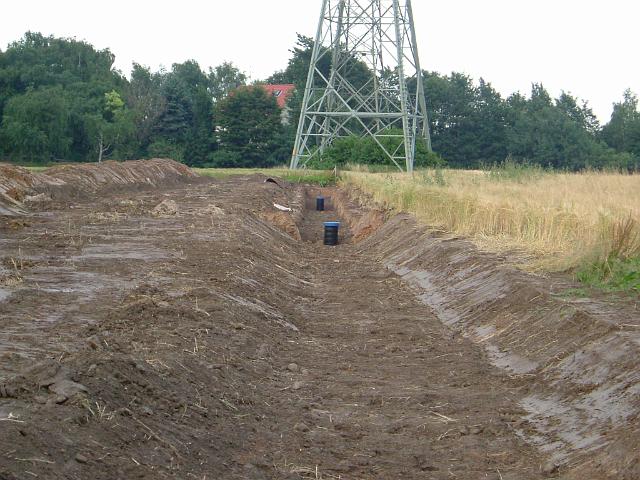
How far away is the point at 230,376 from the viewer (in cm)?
834

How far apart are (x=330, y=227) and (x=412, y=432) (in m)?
15.1

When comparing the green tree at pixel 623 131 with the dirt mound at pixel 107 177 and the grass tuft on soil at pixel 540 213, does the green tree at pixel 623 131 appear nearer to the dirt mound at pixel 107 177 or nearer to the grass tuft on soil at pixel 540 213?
the dirt mound at pixel 107 177

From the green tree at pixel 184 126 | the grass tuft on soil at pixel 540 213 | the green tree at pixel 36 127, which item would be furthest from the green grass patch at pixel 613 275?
the green tree at pixel 184 126

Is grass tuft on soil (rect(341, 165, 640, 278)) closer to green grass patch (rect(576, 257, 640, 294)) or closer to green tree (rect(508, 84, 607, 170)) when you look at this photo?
green grass patch (rect(576, 257, 640, 294))

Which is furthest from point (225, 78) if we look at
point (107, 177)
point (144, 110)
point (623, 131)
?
point (107, 177)

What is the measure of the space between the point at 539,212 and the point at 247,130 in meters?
51.8

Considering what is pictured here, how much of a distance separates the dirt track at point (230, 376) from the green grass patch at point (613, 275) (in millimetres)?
1757

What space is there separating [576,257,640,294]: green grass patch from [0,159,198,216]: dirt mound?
12848 millimetres

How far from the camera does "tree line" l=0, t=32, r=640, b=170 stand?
57494mm


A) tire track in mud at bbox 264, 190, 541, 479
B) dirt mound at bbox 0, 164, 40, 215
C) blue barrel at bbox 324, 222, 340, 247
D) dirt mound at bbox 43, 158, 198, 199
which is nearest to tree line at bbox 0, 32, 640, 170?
dirt mound at bbox 43, 158, 198, 199

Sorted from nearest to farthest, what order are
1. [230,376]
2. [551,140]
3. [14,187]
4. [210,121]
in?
1. [230,376]
2. [14,187]
3. [551,140]
4. [210,121]

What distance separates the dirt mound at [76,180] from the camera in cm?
2236

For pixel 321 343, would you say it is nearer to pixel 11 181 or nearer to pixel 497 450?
pixel 497 450

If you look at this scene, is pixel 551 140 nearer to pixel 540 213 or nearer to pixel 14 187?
pixel 14 187
